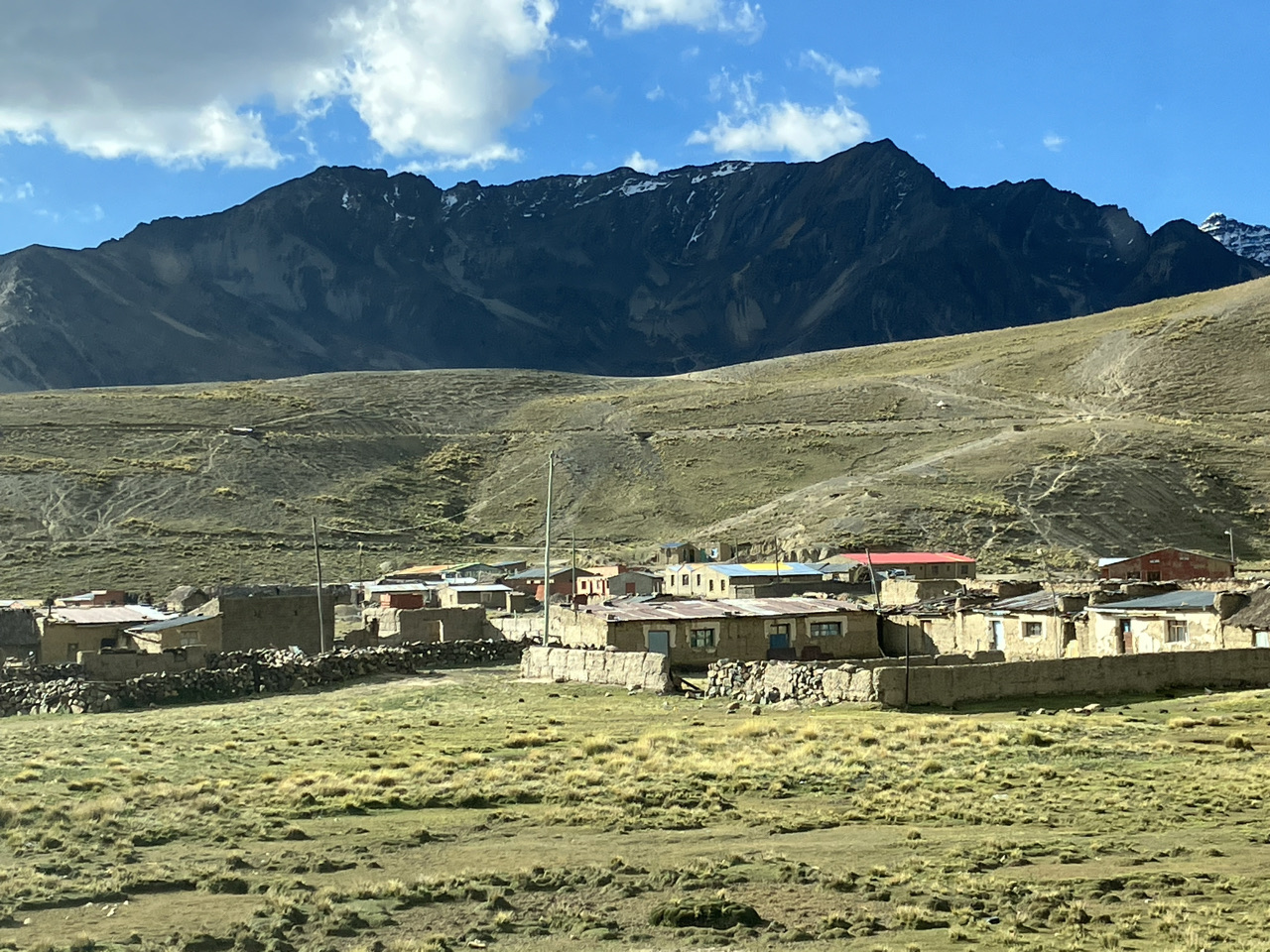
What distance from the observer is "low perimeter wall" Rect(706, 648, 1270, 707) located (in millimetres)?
24812

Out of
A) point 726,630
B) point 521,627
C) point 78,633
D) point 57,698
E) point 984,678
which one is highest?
point 78,633

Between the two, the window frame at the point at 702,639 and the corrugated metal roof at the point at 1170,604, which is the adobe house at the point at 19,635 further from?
the corrugated metal roof at the point at 1170,604

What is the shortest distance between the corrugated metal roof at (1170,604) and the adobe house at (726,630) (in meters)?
6.10

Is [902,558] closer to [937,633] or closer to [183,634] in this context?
[937,633]

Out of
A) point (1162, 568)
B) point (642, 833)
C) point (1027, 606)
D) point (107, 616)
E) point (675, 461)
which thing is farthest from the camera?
point (675, 461)

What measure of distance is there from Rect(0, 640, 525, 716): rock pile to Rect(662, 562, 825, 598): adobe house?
17420 mm

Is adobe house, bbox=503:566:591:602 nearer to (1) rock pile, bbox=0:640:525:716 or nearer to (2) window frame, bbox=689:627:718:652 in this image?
(1) rock pile, bbox=0:640:525:716

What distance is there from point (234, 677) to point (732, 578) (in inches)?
1061

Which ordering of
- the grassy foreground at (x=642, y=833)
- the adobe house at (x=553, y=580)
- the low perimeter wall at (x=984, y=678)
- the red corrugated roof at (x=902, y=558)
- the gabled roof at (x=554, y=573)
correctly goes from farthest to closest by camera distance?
the gabled roof at (x=554, y=573) → the red corrugated roof at (x=902, y=558) → the adobe house at (x=553, y=580) → the low perimeter wall at (x=984, y=678) → the grassy foreground at (x=642, y=833)

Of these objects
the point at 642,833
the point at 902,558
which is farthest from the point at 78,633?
the point at 902,558

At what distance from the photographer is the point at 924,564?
61094mm

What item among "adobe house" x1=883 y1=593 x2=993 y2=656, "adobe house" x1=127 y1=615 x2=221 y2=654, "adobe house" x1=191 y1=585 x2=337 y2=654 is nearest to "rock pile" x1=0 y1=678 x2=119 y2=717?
"adobe house" x1=127 y1=615 x2=221 y2=654

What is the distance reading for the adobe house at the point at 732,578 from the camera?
174 ft

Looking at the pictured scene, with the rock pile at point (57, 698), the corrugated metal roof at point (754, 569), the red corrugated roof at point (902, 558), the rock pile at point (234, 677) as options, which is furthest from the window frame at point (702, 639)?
the red corrugated roof at point (902, 558)
